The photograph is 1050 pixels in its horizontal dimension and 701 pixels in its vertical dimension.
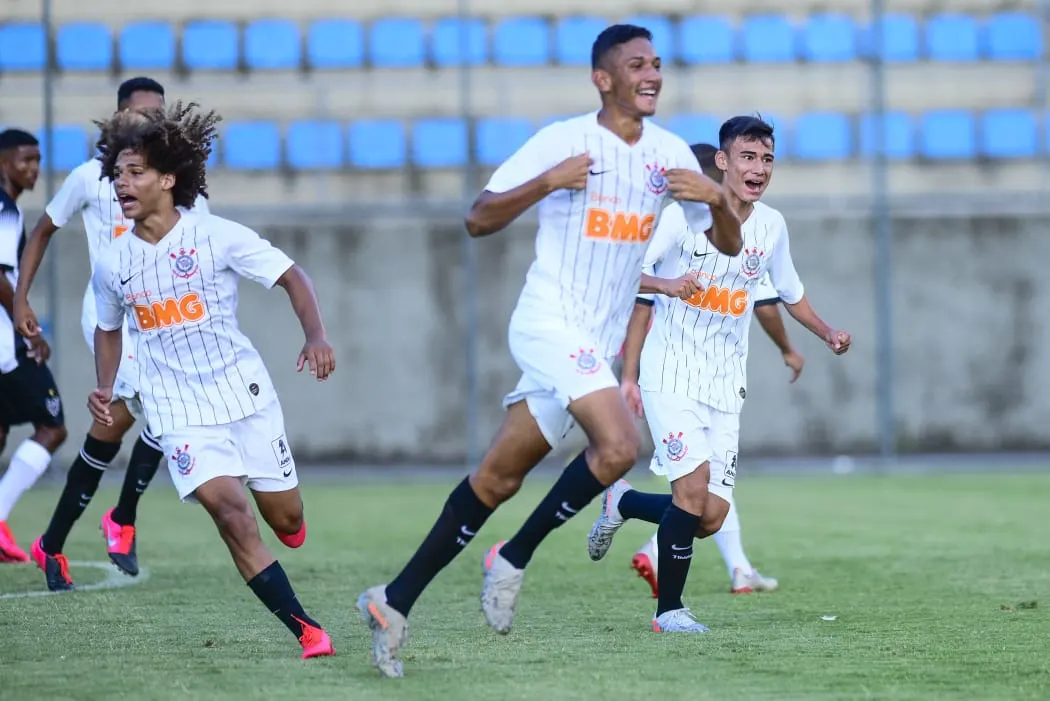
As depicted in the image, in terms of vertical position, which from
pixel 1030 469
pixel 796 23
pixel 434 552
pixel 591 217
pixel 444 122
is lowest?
pixel 1030 469

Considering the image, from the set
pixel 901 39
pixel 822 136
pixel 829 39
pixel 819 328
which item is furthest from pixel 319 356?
pixel 901 39

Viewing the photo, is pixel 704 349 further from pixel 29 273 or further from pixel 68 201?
pixel 29 273

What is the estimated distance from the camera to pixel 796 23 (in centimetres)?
1723

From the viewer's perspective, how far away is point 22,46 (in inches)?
622

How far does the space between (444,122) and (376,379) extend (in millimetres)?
2779

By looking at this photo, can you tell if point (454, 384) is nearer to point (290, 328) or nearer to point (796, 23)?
point (290, 328)

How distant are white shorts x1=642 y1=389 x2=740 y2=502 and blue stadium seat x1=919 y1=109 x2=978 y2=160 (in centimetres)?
1100

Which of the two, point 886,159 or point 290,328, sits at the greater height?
point 886,159

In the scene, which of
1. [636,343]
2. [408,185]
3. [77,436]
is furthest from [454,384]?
[636,343]

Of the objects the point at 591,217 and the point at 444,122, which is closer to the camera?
the point at 591,217

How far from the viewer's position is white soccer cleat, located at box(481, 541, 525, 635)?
5.11 meters

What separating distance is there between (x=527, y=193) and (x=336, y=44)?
40.7 ft

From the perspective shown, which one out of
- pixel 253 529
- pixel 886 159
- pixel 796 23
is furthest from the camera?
pixel 796 23

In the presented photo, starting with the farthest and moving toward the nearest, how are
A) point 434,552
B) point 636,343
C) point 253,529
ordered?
point 636,343
point 253,529
point 434,552
